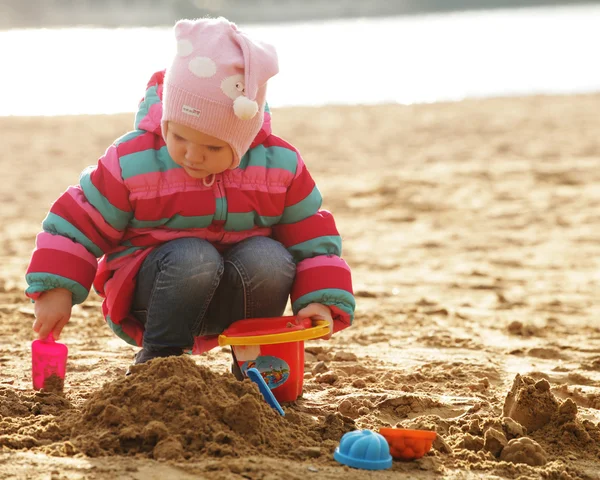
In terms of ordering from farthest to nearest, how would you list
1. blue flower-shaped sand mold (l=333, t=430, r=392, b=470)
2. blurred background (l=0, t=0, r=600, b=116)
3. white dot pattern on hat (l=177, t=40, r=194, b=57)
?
1. blurred background (l=0, t=0, r=600, b=116)
2. white dot pattern on hat (l=177, t=40, r=194, b=57)
3. blue flower-shaped sand mold (l=333, t=430, r=392, b=470)

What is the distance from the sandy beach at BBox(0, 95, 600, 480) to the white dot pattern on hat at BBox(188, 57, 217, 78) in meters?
0.70

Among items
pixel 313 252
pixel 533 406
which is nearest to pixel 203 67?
pixel 313 252

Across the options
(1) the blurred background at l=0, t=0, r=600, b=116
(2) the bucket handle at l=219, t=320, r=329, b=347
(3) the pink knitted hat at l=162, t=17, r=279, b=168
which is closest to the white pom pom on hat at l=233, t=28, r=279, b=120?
→ (3) the pink knitted hat at l=162, t=17, r=279, b=168

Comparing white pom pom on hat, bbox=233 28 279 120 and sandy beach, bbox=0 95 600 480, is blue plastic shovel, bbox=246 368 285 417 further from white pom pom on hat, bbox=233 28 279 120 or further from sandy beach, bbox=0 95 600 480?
white pom pom on hat, bbox=233 28 279 120

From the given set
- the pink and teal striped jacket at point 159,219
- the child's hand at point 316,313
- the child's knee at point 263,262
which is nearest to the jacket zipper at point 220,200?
the pink and teal striped jacket at point 159,219

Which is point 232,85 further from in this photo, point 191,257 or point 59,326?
point 59,326

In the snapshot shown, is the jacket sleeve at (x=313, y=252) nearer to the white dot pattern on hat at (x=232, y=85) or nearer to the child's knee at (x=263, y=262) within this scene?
the child's knee at (x=263, y=262)

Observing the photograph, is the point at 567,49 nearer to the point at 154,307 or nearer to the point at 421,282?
the point at 421,282

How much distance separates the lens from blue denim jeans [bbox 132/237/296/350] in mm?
2422

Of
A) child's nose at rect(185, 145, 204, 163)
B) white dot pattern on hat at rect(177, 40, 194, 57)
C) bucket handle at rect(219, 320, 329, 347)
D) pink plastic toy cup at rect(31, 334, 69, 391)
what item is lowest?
pink plastic toy cup at rect(31, 334, 69, 391)

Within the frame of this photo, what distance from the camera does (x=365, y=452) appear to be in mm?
1920

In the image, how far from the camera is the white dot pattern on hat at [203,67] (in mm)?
2293

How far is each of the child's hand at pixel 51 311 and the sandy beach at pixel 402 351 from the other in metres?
0.17

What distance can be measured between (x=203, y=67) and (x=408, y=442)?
1025 millimetres
